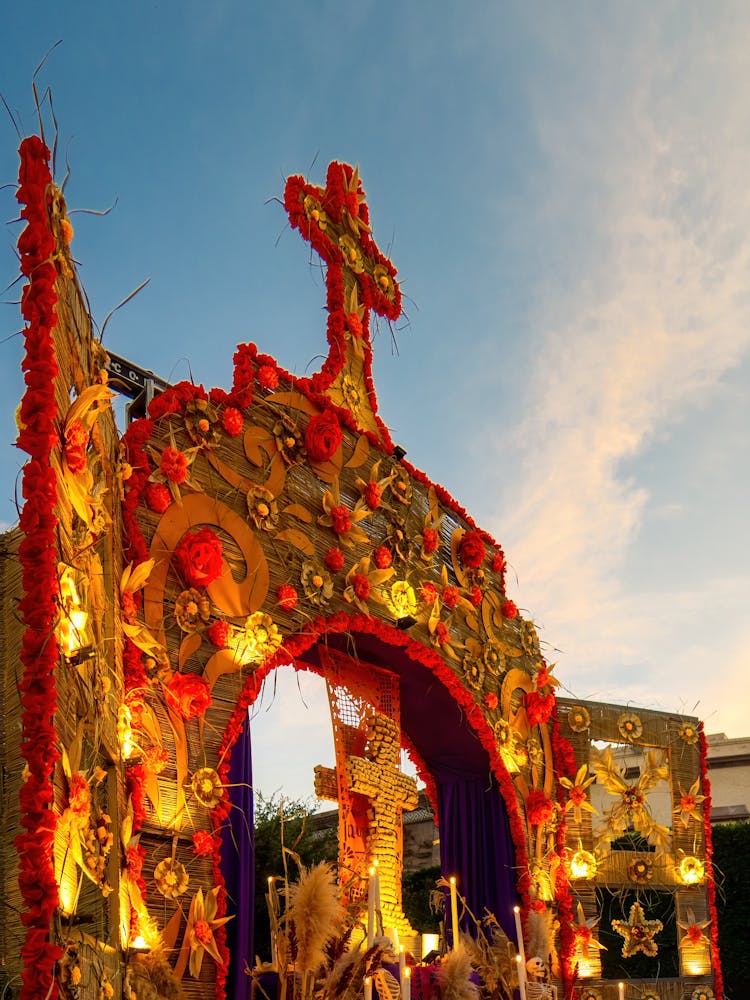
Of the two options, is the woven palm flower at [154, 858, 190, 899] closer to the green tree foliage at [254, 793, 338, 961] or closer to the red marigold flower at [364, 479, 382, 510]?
the red marigold flower at [364, 479, 382, 510]

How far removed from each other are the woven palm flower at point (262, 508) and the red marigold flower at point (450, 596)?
1668mm

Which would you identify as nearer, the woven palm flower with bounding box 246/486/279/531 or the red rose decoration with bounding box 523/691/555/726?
the woven palm flower with bounding box 246/486/279/531

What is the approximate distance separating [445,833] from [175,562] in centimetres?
352

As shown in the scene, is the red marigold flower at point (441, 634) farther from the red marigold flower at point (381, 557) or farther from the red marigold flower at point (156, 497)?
the red marigold flower at point (156, 497)

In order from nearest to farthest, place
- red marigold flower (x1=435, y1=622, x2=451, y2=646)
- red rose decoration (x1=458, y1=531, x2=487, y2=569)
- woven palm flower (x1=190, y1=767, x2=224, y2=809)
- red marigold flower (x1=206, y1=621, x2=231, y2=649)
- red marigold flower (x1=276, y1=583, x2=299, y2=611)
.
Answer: woven palm flower (x1=190, y1=767, x2=224, y2=809), red marigold flower (x1=206, y1=621, x2=231, y2=649), red marigold flower (x1=276, y1=583, x2=299, y2=611), red marigold flower (x1=435, y1=622, x2=451, y2=646), red rose decoration (x1=458, y1=531, x2=487, y2=569)

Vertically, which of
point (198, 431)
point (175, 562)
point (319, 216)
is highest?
point (319, 216)

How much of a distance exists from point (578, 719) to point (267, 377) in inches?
144

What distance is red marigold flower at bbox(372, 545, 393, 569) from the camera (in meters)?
6.70

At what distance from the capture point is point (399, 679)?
23.9 ft

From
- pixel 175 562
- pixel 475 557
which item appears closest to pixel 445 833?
pixel 475 557

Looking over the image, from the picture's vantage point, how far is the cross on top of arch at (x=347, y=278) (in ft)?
23.8

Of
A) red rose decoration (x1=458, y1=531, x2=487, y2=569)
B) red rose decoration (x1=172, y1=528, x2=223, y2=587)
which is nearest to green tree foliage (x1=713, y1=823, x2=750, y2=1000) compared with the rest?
red rose decoration (x1=458, y1=531, x2=487, y2=569)

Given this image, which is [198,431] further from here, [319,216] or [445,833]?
[445,833]

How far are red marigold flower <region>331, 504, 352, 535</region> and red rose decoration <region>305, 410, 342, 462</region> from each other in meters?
0.32
